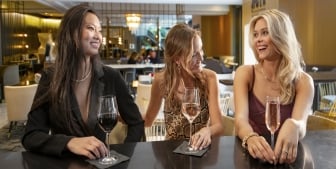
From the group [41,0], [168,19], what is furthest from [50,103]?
[168,19]

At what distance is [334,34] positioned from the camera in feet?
26.1

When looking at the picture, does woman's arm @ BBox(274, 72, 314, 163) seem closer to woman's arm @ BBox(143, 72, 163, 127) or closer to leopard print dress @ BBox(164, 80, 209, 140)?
leopard print dress @ BBox(164, 80, 209, 140)

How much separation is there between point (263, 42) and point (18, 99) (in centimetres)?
450

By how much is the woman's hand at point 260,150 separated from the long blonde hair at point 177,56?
0.78 m

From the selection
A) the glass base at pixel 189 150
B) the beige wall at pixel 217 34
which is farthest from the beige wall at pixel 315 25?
the glass base at pixel 189 150

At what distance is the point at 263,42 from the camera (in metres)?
1.79

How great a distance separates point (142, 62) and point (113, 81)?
9870 millimetres

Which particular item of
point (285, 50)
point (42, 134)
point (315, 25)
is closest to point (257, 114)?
point (285, 50)

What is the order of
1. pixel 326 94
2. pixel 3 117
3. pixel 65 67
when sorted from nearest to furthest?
pixel 65 67 < pixel 326 94 < pixel 3 117

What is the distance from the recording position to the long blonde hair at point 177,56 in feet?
6.68

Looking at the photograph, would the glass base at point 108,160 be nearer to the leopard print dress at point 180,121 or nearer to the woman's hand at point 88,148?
the woman's hand at point 88,148

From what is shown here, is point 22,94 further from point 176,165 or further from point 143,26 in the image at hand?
point 143,26

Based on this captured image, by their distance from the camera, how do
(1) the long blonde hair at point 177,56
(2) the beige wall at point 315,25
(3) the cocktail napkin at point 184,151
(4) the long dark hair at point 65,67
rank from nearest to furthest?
(3) the cocktail napkin at point 184,151, (4) the long dark hair at point 65,67, (1) the long blonde hair at point 177,56, (2) the beige wall at point 315,25

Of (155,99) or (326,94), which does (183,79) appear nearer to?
(155,99)
